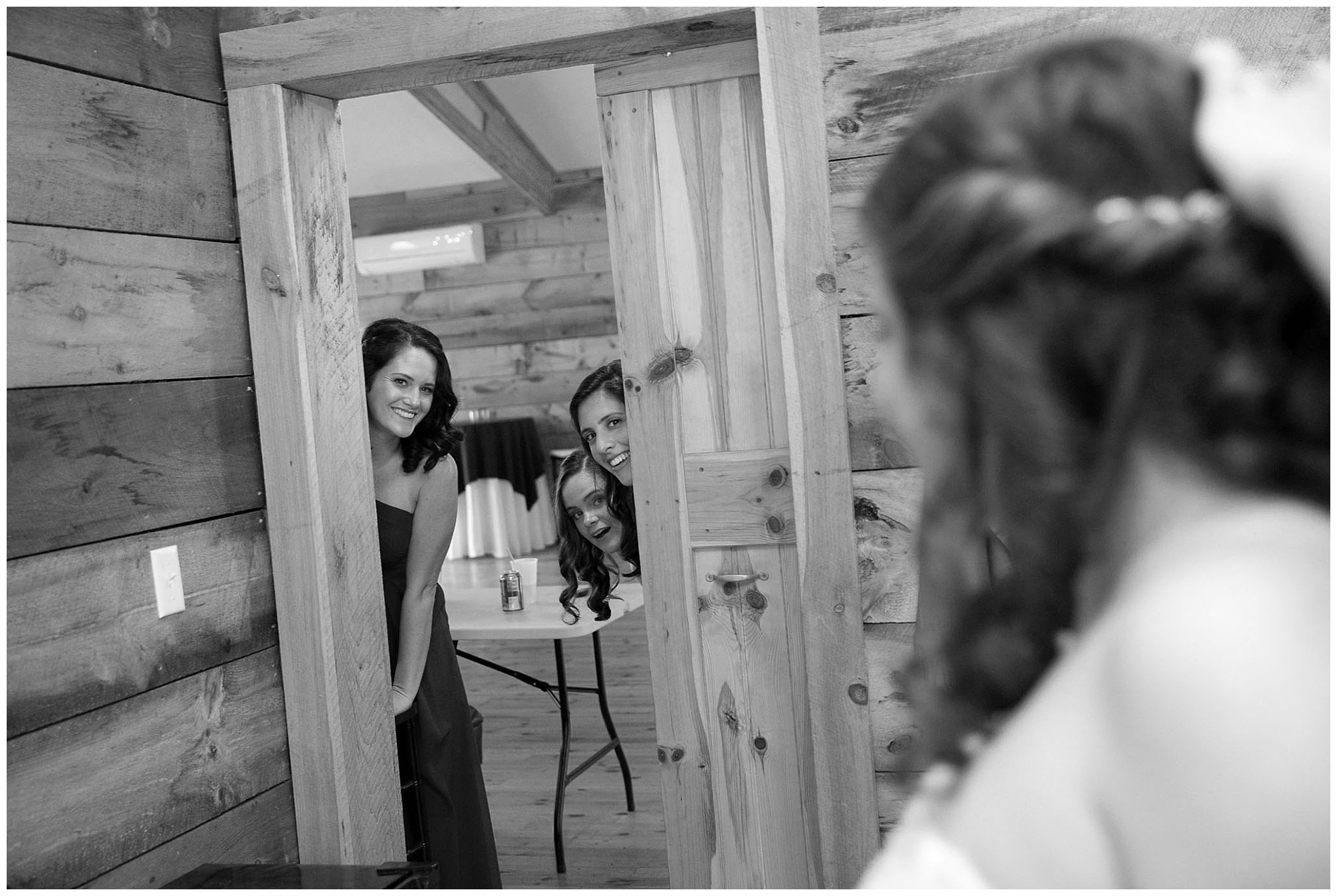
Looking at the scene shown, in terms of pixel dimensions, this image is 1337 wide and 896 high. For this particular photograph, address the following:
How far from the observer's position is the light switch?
1840mm

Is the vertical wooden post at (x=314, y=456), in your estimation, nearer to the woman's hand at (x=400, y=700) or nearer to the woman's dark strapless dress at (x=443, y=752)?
A: the woman's hand at (x=400, y=700)

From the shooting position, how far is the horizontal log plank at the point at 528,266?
8.14 meters

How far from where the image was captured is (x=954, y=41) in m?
1.68

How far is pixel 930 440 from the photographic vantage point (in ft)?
2.06

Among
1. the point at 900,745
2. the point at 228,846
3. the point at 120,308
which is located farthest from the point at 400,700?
the point at 900,745

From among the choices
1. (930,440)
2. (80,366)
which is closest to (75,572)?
(80,366)

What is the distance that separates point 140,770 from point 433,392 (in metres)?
1.20

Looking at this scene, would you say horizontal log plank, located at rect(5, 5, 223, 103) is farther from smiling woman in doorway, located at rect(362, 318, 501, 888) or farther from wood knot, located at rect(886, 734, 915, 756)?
wood knot, located at rect(886, 734, 915, 756)

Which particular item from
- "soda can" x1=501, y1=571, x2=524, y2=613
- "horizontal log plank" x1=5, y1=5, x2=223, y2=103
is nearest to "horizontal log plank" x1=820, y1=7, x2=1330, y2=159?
"horizontal log plank" x1=5, y1=5, x2=223, y2=103

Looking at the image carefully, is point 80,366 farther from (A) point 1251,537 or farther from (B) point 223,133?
(A) point 1251,537

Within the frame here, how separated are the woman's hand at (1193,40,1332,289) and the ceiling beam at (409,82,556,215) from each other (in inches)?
214

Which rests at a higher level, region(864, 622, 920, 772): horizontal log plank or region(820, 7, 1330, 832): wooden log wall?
region(820, 7, 1330, 832): wooden log wall

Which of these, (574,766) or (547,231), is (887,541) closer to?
(574,766)

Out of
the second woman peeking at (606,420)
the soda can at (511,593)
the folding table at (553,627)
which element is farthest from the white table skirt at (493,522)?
the second woman peeking at (606,420)
